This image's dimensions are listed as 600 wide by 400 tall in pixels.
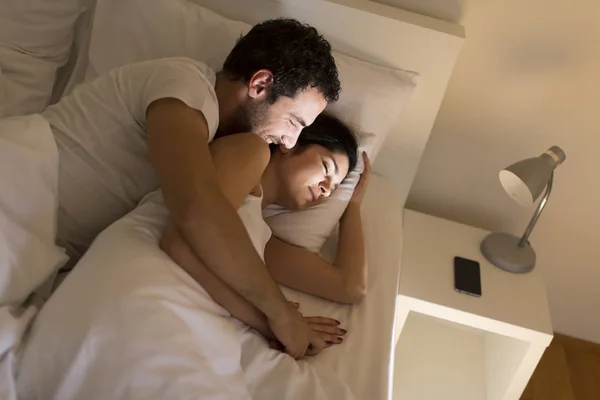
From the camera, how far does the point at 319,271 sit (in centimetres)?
130

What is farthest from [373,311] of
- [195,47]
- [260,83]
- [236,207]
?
[195,47]

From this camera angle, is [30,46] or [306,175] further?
[30,46]

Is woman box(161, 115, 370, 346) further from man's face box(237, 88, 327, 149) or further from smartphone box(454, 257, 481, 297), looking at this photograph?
smartphone box(454, 257, 481, 297)

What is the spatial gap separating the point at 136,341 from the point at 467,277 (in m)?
1.00

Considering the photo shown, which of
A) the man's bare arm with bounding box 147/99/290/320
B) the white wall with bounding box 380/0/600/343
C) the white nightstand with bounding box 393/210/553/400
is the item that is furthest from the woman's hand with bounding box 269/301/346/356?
the white wall with bounding box 380/0/600/343

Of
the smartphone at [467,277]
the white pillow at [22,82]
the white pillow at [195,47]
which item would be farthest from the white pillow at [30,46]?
the smartphone at [467,277]

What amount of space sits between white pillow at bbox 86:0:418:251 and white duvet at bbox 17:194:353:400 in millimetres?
617

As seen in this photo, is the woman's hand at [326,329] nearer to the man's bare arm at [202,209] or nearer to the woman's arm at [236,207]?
the woman's arm at [236,207]

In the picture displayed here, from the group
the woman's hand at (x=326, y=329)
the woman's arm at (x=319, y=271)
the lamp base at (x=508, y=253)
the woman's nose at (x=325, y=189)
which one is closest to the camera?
the woman's hand at (x=326, y=329)

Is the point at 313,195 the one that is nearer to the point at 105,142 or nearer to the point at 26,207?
the point at 105,142

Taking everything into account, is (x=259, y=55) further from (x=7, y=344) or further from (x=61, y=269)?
(x=7, y=344)

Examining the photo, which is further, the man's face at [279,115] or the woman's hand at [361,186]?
the woman's hand at [361,186]

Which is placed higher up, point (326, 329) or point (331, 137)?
point (331, 137)

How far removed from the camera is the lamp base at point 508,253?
1643 millimetres
